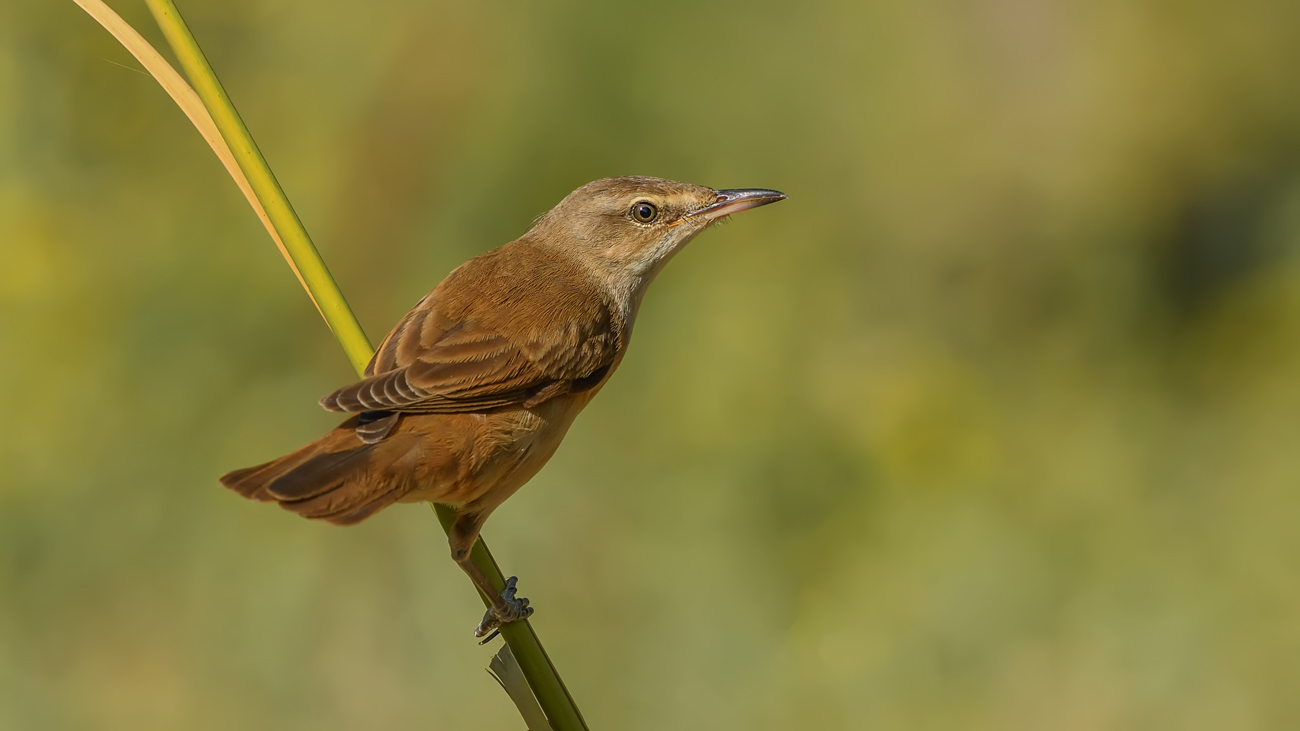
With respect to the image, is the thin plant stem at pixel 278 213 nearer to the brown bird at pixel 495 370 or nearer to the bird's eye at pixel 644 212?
the brown bird at pixel 495 370

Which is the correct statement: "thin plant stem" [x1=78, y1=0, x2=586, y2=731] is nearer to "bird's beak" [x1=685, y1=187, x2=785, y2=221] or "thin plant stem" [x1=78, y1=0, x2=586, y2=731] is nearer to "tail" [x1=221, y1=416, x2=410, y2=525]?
"tail" [x1=221, y1=416, x2=410, y2=525]

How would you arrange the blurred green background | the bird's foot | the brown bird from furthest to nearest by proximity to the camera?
the blurred green background → the bird's foot → the brown bird

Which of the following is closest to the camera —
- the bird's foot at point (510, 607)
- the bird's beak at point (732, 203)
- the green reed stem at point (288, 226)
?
the green reed stem at point (288, 226)

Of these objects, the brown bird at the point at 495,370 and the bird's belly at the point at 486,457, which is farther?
the bird's belly at the point at 486,457

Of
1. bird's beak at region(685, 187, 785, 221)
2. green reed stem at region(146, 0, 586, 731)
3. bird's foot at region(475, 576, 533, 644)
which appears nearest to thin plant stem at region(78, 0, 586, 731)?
green reed stem at region(146, 0, 586, 731)

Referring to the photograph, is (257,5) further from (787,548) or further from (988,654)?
(988,654)

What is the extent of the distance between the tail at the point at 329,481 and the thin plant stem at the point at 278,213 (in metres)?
0.25

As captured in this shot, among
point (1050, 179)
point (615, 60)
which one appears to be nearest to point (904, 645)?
point (1050, 179)

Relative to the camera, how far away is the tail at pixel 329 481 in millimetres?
2381

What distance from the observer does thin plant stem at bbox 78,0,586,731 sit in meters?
2.33

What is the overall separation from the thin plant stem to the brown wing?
0.24 meters

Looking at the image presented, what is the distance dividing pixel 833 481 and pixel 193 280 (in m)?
3.05

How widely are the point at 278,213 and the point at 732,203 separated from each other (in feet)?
4.51

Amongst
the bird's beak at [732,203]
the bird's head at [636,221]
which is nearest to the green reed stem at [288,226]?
the bird's head at [636,221]
